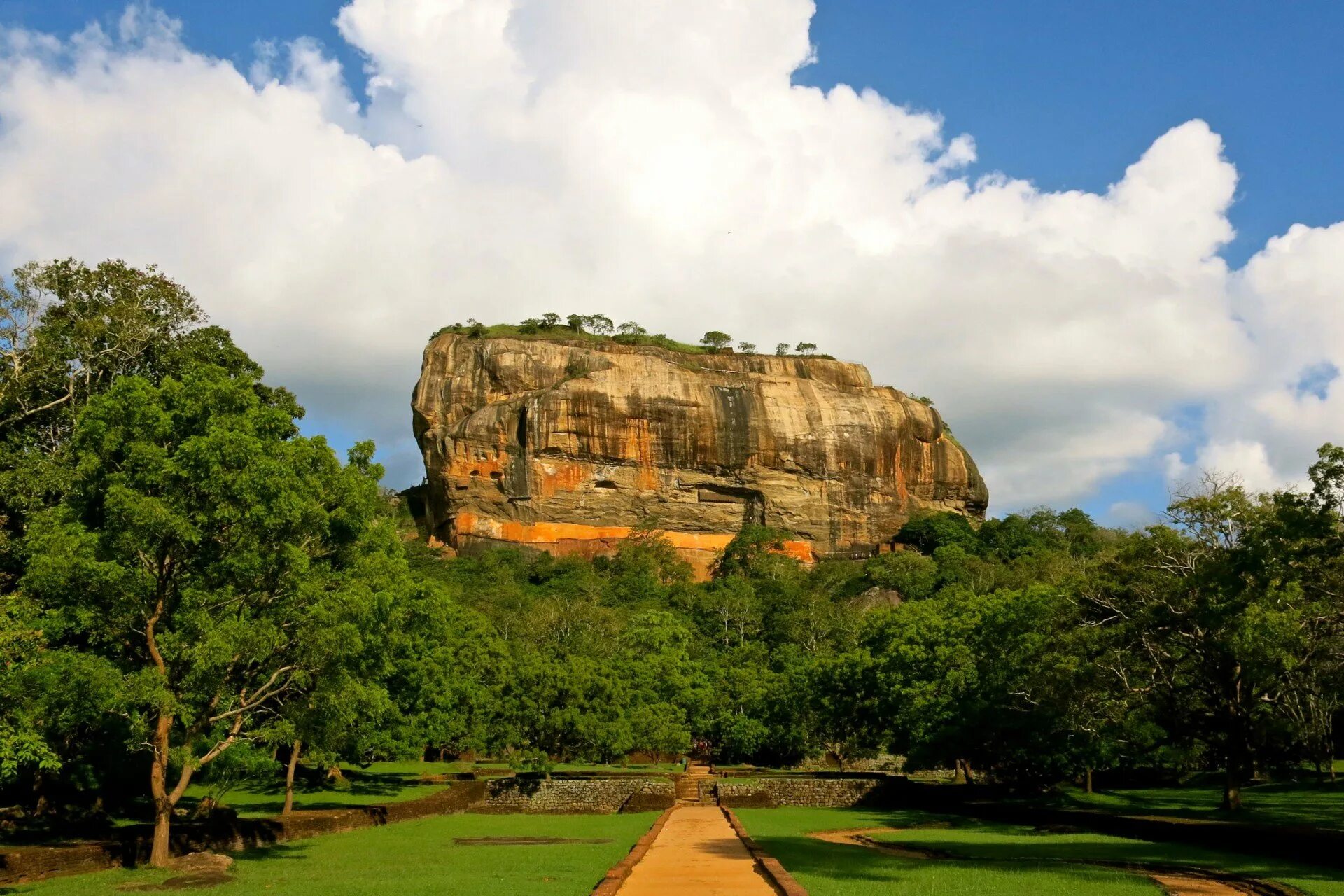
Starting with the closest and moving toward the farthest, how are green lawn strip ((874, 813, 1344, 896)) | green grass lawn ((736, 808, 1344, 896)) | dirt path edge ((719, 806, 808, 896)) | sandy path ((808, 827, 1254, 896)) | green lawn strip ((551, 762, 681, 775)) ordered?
dirt path edge ((719, 806, 808, 896)), green grass lawn ((736, 808, 1344, 896)), sandy path ((808, 827, 1254, 896)), green lawn strip ((874, 813, 1344, 896)), green lawn strip ((551, 762, 681, 775))

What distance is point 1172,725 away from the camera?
26.9 meters

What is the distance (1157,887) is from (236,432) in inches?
597

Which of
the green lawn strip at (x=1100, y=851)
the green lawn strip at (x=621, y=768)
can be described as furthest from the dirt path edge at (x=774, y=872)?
the green lawn strip at (x=621, y=768)

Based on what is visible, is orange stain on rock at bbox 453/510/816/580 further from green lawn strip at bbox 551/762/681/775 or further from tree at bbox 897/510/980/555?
green lawn strip at bbox 551/762/681/775

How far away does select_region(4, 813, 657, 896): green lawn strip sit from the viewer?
14.4 meters

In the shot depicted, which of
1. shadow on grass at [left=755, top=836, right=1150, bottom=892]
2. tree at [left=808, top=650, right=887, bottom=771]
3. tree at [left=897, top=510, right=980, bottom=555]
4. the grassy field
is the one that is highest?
tree at [left=897, top=510, right=980, bottom=555]

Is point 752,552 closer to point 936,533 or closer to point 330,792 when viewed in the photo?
point 936,533

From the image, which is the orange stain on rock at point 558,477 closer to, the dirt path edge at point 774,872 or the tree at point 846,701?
the tree at point 846,701

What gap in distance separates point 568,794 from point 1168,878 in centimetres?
2145

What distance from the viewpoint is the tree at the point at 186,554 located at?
55.1ft

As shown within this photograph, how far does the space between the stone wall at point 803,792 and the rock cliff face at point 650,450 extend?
53.2 metres

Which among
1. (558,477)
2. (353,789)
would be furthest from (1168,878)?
(558,477)

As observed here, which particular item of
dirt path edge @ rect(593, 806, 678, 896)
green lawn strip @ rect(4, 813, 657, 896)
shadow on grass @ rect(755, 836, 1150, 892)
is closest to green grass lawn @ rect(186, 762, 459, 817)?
green lawn strip @ rect(4, 813, 657, 896)

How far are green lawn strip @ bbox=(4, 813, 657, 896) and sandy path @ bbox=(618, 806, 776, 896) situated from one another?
71 cm
